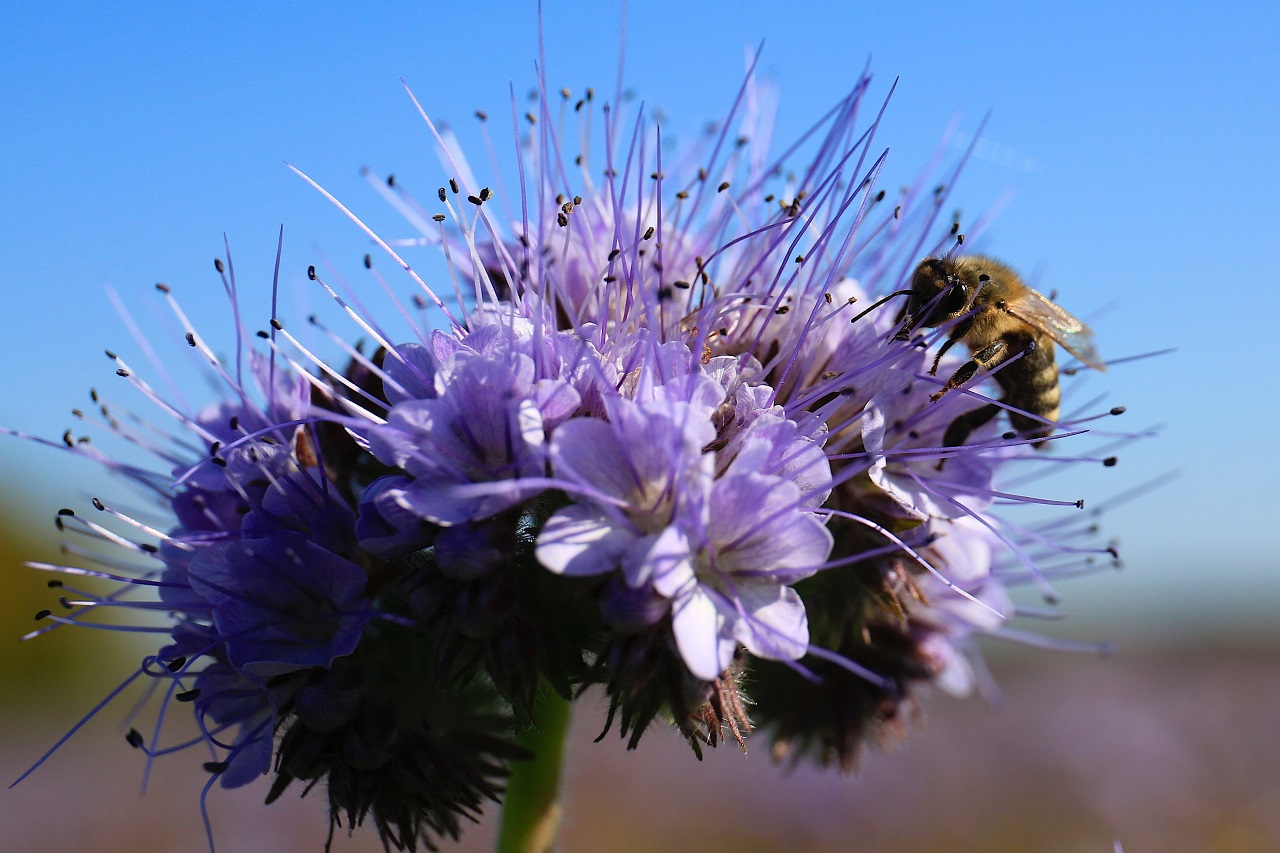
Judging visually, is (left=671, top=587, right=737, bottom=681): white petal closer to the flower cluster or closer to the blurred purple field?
the flower cluster

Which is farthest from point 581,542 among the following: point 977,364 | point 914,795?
point 914,795

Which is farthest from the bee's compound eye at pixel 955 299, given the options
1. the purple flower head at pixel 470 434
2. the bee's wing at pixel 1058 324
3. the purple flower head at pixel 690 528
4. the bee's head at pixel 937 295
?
the purple flower head at pixel 470 434

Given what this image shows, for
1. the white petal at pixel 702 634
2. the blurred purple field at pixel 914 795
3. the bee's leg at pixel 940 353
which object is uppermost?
the bee's leg at pixel 940 353

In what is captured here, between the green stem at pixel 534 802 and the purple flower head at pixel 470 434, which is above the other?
the purple flower head at pixel 470 434

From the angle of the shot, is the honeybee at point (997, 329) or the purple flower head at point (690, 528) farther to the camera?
the honeybee at point (997, 329)

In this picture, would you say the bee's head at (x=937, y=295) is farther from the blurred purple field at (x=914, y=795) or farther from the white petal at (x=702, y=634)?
the blurred purple field at (x=914, y=795)

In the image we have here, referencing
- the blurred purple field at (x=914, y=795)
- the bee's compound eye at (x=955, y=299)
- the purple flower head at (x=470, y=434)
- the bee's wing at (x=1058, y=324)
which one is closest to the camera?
the purple flower head at (x=470, y=434)

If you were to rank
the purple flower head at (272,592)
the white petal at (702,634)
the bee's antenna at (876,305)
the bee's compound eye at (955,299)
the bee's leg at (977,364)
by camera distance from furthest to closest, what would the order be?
the bee's compound eye at (955,299) < the bee's leg at (977,364) < the bee's antenna at (876,305) < the purple flower head at (272,592) < the white petal at (702,634)

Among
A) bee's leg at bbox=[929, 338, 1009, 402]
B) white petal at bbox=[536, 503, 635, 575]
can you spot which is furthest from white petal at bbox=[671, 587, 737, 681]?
bee's leg at bbox=[929, 338, 1009, 402]
